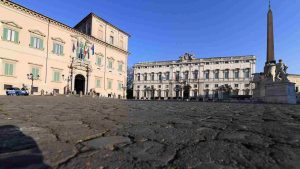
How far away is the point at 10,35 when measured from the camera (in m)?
21.2

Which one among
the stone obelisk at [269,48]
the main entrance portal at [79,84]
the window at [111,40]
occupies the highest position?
the window at [111,40]

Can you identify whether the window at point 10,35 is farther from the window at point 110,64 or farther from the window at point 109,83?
the window at point 109,83

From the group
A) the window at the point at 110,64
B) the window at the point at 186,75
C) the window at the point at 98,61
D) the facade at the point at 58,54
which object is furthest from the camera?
the window at the point at 186,75

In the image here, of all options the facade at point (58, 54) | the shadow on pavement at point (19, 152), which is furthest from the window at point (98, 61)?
the shadow on pavement at point (19, 152)

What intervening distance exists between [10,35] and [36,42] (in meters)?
2.96

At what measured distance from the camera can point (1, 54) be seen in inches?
805

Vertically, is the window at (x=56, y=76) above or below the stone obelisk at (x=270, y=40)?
below

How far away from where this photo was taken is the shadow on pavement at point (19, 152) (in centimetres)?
125

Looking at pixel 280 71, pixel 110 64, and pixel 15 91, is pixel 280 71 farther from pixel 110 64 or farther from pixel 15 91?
pixel 110 64

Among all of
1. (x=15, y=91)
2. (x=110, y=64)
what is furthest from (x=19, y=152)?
(x=110, y=64)

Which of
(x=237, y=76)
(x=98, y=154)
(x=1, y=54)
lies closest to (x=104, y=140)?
(x=98, y=154)

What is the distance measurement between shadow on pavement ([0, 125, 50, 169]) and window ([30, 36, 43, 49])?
25.6m

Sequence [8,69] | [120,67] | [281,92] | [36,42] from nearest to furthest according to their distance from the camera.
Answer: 1. [281,92]
2. [8,69]
3. [36,42]
4. [120,67]

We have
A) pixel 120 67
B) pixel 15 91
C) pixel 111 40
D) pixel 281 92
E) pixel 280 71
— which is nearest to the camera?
pixel 281 92
